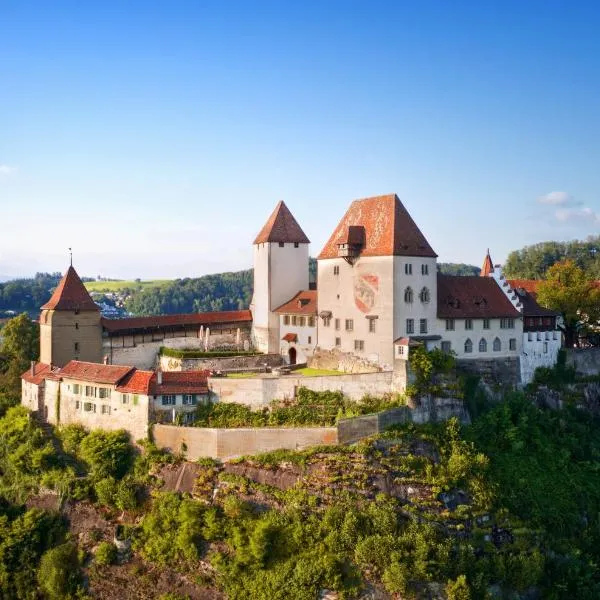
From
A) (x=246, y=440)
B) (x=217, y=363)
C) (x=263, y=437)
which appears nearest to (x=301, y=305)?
(x=217, y=363)

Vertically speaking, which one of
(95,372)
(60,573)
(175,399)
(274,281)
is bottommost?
(60,573)

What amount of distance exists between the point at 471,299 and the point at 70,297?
1214 inches

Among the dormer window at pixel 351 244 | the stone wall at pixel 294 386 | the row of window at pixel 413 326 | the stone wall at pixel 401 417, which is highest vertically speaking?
the dormer window at pixel 351 244

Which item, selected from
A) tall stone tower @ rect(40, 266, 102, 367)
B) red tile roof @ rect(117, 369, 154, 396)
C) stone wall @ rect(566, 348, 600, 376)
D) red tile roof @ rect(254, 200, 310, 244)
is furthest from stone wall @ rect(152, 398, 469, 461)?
red tile roof @ rect(254, 200, 310, 244)

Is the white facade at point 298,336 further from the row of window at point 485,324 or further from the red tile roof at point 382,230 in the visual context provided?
the row of window at point 485,324

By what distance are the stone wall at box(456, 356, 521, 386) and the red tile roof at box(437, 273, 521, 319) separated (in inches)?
130

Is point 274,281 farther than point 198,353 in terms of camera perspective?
Yes

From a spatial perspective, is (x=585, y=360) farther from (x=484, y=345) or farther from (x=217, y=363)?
(x=217, y=363)

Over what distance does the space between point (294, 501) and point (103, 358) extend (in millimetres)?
22550

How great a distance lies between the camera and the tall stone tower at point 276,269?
62.7m

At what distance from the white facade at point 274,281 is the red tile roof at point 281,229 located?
42cm

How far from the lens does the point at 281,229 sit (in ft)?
208

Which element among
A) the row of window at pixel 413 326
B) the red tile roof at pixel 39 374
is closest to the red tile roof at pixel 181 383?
the red tile roof at pixel 39 374

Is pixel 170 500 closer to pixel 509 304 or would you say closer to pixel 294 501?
pixel 294 501
